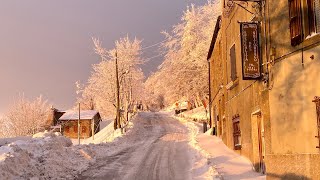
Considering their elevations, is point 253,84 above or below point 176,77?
below

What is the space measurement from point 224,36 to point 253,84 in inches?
285

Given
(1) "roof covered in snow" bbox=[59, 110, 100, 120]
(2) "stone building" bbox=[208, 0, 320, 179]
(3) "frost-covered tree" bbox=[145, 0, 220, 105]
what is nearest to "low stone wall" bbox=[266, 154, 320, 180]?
(2) "stone building" bbox=[208, 0, 320, 179]

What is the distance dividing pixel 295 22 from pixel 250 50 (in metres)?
2.46

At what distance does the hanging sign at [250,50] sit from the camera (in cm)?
1234

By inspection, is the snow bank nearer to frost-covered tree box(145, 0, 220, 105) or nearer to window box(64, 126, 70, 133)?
frost-covered tree box(145, 0, 220, 105)

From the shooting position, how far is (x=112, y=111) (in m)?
75.4

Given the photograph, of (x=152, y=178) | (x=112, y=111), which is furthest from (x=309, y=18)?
(x=112, y=111)

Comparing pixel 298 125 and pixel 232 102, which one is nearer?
pixel 298 125

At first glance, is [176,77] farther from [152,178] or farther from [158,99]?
[158,99]

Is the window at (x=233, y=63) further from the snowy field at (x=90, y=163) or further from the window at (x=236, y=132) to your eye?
the snowy field at (x=90, y=163)

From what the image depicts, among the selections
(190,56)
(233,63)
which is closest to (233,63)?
(233,63)

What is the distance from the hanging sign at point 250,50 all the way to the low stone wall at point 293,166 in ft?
9.19

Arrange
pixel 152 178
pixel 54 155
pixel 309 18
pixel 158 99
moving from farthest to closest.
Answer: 1. pixel 158 99
2. pixel 54 155
3. pixel 152 178
4. pixel 309 18

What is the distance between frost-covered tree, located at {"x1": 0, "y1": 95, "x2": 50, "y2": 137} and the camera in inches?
2810
